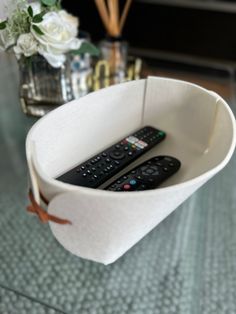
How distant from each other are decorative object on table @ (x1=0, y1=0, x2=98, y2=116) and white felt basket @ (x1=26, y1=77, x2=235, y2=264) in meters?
0.19

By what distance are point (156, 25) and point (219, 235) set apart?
1.57 meters

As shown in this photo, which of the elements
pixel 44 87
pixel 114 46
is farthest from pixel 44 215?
pixel 114 46

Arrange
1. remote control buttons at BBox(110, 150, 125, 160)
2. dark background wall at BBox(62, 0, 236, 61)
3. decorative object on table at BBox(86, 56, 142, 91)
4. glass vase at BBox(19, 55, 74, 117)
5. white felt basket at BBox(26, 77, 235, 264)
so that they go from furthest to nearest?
dark background wall at BBox(62, 0, 236, 61)
decorative object on table at BBox(86, 56, 142, 91)
glass vase at BBox(19, 55, 74, 117)
remote control buttons at BBox(110, 150, 125, 160)
white felt basket at BBox(26, 77, 235, 264)

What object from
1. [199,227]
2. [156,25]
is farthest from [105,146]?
[156,25]

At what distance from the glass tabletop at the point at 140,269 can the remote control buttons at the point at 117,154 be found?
0.78 feet

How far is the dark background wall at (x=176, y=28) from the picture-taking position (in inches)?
75.5

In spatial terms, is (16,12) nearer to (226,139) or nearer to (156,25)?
(226,139)

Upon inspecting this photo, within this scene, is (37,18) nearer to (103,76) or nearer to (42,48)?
(42,48)

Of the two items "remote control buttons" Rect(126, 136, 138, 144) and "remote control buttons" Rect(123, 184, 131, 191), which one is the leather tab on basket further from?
"remote control buttons" Rect(126, 136, 138, 144)

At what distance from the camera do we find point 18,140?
3.22 ft

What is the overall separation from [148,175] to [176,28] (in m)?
1.68

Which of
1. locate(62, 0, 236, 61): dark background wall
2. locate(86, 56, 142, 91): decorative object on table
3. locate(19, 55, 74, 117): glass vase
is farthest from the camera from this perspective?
locate(62, 0, 236, 61): dark background wall

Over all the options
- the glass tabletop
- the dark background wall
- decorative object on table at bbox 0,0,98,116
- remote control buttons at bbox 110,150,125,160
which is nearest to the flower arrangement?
decorative object on table at bbox 0,0,98,116

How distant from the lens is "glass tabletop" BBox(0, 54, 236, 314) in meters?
0.63
